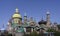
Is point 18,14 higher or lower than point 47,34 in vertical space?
higher

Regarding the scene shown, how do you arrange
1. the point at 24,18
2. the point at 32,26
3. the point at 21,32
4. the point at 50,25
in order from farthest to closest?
the point at 24,18
the point at 50,25
the point at 32,26
the point at 21,32

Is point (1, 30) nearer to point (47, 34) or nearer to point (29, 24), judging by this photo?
point (29, 24)

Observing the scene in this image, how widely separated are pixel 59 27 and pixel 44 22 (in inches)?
200

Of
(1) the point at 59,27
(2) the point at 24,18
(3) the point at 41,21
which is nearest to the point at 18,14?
(2) the point at 24,18

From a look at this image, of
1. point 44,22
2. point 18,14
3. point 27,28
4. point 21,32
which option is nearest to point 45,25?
point 44,22

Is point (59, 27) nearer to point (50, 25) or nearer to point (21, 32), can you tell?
point (50, 25)

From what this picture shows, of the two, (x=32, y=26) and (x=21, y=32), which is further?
(x=32, y=26)

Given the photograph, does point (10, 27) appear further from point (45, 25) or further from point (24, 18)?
point (45, 25)

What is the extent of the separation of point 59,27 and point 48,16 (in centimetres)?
499

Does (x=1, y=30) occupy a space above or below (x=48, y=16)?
below

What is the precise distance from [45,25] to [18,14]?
11.0m

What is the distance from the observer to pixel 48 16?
223ft

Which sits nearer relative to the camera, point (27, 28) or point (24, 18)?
point (27, 28)

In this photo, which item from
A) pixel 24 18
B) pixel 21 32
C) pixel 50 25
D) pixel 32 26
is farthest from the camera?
pixel 24 18
